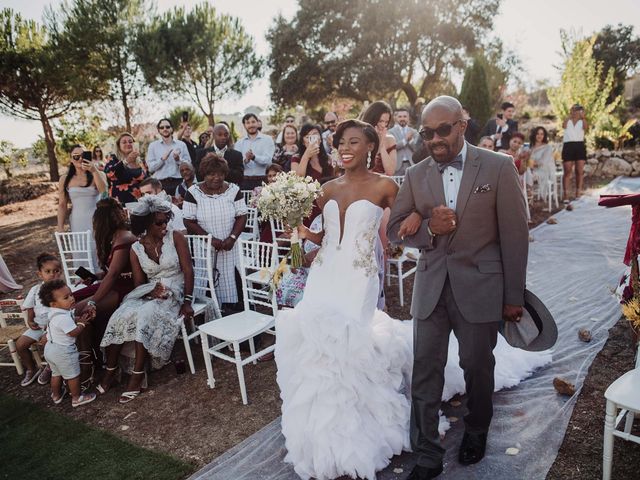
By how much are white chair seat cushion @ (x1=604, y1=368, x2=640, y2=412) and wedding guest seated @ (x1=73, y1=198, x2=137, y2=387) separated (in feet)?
13.8

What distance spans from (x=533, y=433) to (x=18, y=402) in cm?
466

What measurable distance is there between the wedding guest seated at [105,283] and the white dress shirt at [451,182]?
3363 mm

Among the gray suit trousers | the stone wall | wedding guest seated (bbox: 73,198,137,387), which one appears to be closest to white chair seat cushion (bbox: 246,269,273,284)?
wedding guest seated (bbox: 73,198,137,387)

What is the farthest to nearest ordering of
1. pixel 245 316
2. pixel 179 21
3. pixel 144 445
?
pixel 179 21
pixel 245 316
pixel 144 445

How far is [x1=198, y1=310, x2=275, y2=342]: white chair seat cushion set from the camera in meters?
3.86

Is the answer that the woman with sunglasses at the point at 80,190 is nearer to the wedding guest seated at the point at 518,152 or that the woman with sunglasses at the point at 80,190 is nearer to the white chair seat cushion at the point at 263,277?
the white chair seat cushion at the point at 263,277

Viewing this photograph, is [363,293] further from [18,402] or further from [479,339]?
[18,402]

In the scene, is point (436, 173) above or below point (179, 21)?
below

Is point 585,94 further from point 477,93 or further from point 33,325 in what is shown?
point 33,325

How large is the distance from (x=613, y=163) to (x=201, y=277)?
45.7 ft

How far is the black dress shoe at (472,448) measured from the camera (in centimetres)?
284

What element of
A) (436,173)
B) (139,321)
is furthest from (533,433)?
(139,321)

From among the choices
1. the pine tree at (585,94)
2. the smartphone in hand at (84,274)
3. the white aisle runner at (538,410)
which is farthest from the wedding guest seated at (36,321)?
the pine tree at (585,94)

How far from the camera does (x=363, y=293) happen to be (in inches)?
129
